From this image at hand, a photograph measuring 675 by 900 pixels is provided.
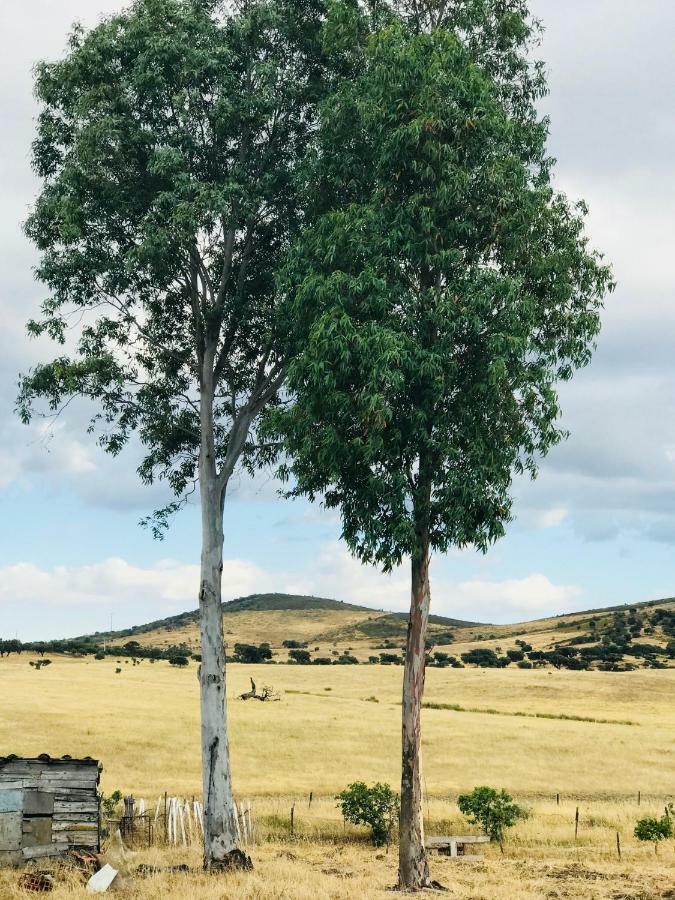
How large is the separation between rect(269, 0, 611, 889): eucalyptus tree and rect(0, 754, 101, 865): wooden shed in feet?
35.0

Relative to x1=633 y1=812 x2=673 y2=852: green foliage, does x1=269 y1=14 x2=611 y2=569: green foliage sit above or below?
above

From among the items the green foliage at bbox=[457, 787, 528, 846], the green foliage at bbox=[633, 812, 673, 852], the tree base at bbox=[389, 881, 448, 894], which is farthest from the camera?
the green foliage at bbox=[457, 787, 528, 846]

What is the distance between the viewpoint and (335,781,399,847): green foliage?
3678 cm

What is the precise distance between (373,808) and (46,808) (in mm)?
13026

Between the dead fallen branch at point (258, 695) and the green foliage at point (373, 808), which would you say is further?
the dead fallen branch at point (258, 695)

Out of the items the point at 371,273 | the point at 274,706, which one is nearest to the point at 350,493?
the point at 371,273

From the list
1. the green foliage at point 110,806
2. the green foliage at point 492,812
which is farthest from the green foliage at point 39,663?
the green foliage at point 492,812

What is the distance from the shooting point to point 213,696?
30688 mm

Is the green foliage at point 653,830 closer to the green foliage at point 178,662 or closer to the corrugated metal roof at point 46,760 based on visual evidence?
the corrugated metal roof at point 46,760

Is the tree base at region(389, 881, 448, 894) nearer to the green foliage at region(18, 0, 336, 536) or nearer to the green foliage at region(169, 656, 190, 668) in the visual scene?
the green foliage at region(18, 0, 336, 536)

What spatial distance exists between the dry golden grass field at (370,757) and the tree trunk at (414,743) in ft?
3.87

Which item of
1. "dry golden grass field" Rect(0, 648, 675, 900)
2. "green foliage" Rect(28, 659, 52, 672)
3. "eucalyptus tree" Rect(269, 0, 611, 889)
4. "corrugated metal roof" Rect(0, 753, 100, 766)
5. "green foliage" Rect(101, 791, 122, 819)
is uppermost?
"eucalyptus tree" Rect(269, 0, 611, 889)

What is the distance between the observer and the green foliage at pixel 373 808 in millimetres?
36781

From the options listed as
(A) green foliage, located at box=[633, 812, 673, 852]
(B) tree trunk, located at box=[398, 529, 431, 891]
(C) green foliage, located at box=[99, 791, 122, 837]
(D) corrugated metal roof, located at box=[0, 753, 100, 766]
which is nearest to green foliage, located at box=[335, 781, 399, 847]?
(B) tree trunk, located at box=[398, 529, 431, 891]
